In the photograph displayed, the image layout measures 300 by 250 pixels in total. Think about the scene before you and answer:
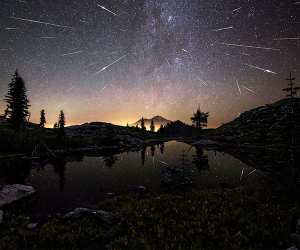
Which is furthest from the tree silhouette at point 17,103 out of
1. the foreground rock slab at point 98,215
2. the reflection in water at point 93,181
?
the foreground rock slab at point 98,215

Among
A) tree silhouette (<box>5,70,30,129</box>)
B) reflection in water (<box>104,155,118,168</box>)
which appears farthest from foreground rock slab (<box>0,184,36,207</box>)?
tree silhouette (<box>5,70,30,129</box>)

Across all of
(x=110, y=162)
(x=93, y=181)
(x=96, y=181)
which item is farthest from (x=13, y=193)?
(x=110, y=162)

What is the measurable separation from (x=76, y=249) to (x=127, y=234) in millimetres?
2256

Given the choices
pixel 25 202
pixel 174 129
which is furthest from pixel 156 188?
pixel 174 129

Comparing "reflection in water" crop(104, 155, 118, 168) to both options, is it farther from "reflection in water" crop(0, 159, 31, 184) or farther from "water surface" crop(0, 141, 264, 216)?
"reflection in water" crop(0, 159, 31, 184)

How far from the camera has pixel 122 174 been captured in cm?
2459

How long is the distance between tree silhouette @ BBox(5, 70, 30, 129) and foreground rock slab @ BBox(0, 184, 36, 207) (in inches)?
1859

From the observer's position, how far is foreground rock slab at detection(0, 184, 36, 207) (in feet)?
45.7

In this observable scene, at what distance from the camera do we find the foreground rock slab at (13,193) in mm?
13932

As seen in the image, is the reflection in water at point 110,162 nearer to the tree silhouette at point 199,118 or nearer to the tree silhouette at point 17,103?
the tree silhouette at point 17,103

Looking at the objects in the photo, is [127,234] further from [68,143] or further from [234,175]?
[68,143]

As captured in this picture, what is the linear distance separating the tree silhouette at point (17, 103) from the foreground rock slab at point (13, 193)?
47212 millimetres

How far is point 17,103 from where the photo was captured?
55469 millimetres

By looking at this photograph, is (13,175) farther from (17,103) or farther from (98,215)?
(17,103)
